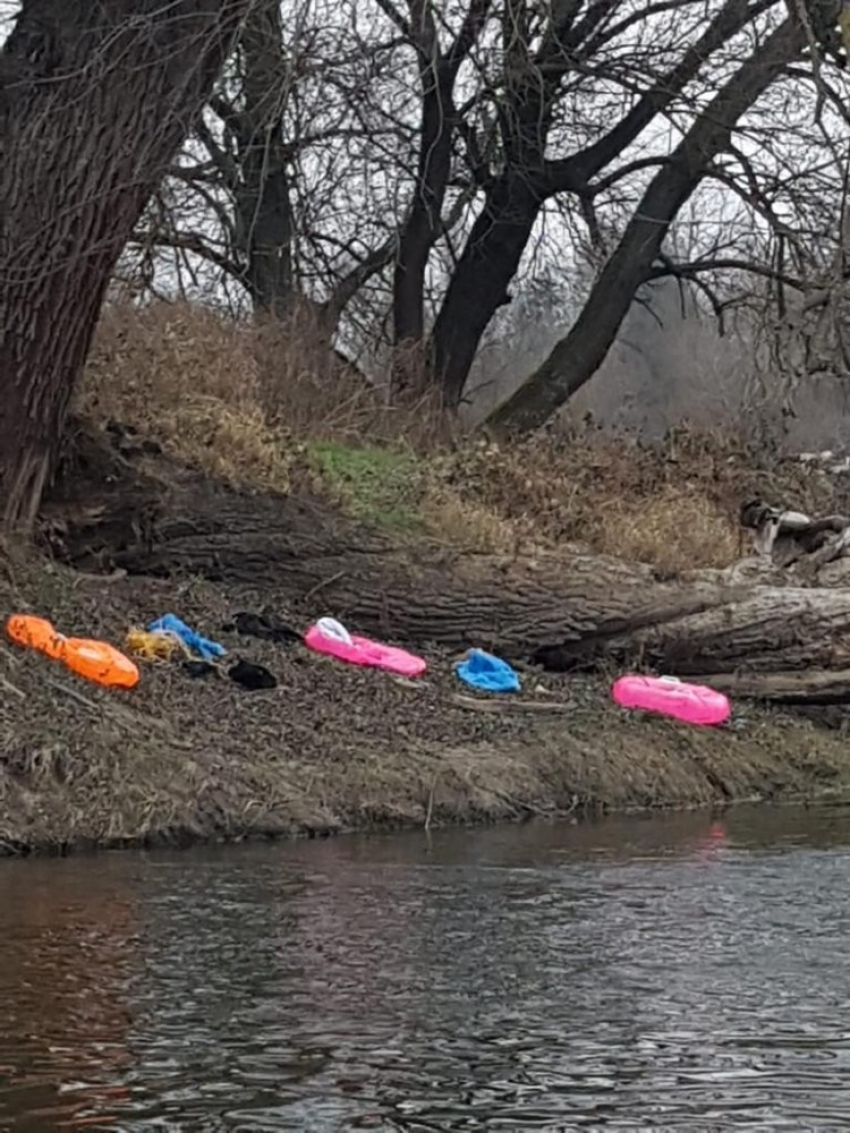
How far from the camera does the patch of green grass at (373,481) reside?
51.5 ft

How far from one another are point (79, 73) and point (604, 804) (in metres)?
5.62

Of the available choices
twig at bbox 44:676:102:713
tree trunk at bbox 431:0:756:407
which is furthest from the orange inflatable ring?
tree trunk at bbox 431:0:756:407

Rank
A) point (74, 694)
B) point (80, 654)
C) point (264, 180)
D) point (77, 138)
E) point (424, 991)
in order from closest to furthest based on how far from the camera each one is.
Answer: point (424, 991) → point (74, 694) → point (80, 654) → point (77, 138) → point (264, 180)

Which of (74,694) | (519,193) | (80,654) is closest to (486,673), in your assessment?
(80,654)

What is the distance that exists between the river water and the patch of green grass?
20.3 feet

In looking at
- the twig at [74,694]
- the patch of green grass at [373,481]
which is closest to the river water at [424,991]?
the twig at [74,694]

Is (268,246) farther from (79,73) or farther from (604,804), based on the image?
A: (604,804)

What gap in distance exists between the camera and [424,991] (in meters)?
6.13

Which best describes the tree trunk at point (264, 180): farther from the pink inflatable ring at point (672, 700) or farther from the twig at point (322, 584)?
the pink inflatable ring at point (672, 700)

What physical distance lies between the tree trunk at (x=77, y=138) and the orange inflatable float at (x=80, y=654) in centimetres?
204

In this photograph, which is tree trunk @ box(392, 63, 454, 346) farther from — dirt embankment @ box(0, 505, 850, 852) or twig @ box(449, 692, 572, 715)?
twig @ box(449, 692, 572, 715)

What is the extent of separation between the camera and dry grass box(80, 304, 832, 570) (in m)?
15.7

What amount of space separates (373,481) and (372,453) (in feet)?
2.29

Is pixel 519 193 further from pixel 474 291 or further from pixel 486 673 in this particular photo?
pixel 486 673
